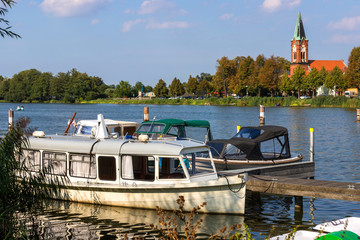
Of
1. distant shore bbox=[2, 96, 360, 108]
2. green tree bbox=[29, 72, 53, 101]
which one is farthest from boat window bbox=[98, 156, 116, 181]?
green tree bbox=[29, 72, 53, 101]

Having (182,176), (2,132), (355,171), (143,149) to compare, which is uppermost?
(2,132)

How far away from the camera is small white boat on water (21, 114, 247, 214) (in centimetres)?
1566

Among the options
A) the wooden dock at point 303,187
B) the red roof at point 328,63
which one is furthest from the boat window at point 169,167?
the red roof at point 328,63

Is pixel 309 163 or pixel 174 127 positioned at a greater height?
pixel 174 127

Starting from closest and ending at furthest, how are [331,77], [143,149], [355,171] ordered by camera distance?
[143,149] → [355,171] → [331,77]

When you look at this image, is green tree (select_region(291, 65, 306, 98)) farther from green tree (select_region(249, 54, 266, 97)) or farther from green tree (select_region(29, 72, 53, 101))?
green tree (select_region(29, 72, 53, 101))

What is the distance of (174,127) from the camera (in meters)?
→ 24.8

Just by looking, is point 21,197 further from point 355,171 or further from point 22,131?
point 355,171

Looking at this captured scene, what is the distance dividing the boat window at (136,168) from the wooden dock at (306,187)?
3.79 m

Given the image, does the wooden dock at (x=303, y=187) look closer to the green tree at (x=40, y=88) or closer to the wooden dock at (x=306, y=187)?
the wooden dock at (x=306, y=187)

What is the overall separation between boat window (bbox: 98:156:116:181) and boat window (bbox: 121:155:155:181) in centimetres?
47

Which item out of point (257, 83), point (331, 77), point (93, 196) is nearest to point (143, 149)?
point (93, 196)

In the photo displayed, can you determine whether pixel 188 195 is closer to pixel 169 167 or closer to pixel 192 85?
pixel 169 167

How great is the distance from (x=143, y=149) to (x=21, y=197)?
21.4 ft
